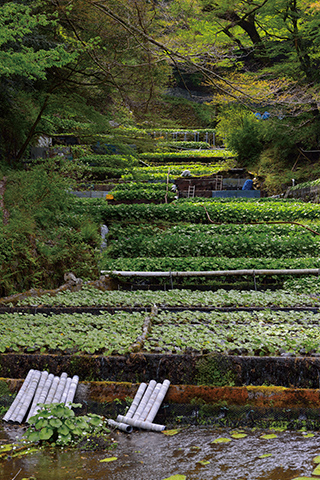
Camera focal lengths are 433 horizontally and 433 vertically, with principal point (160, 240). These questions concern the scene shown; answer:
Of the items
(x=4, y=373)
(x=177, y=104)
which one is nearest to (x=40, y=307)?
(x=4, y=373)

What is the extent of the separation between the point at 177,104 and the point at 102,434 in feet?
156

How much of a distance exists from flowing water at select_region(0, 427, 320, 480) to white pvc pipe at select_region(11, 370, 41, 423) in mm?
366

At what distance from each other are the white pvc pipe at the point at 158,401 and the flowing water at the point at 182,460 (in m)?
0.20

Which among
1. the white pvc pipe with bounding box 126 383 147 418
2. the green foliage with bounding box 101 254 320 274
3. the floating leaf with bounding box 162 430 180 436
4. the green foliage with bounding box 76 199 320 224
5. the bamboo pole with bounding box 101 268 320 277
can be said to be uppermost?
the green foliage with bounding box 76 199 320 224

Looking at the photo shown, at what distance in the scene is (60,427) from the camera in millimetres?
3748

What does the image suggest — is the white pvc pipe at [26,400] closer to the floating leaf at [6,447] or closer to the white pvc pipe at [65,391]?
the white pvc pipe at [65,391]

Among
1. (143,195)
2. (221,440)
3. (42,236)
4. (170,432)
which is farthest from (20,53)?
(143,195)

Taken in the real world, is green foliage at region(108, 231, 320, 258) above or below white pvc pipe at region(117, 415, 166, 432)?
above

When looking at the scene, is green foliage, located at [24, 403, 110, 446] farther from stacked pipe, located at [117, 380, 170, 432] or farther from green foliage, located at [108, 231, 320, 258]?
green foliage, located at [108, 231, 320, 258]

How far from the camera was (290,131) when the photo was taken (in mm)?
20891

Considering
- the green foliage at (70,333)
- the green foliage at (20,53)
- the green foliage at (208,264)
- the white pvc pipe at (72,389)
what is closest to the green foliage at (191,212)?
the green foliage at (208,264)

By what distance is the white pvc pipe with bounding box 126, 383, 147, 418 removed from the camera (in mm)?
4148

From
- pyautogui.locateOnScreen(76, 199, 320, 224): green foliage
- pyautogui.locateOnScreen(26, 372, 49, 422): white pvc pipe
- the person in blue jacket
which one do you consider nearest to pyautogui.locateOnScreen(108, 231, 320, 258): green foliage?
pyautogui.locateOnScreen(76, 199, 320, 224): green foliage

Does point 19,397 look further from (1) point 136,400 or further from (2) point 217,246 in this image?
(2) point 217,246
